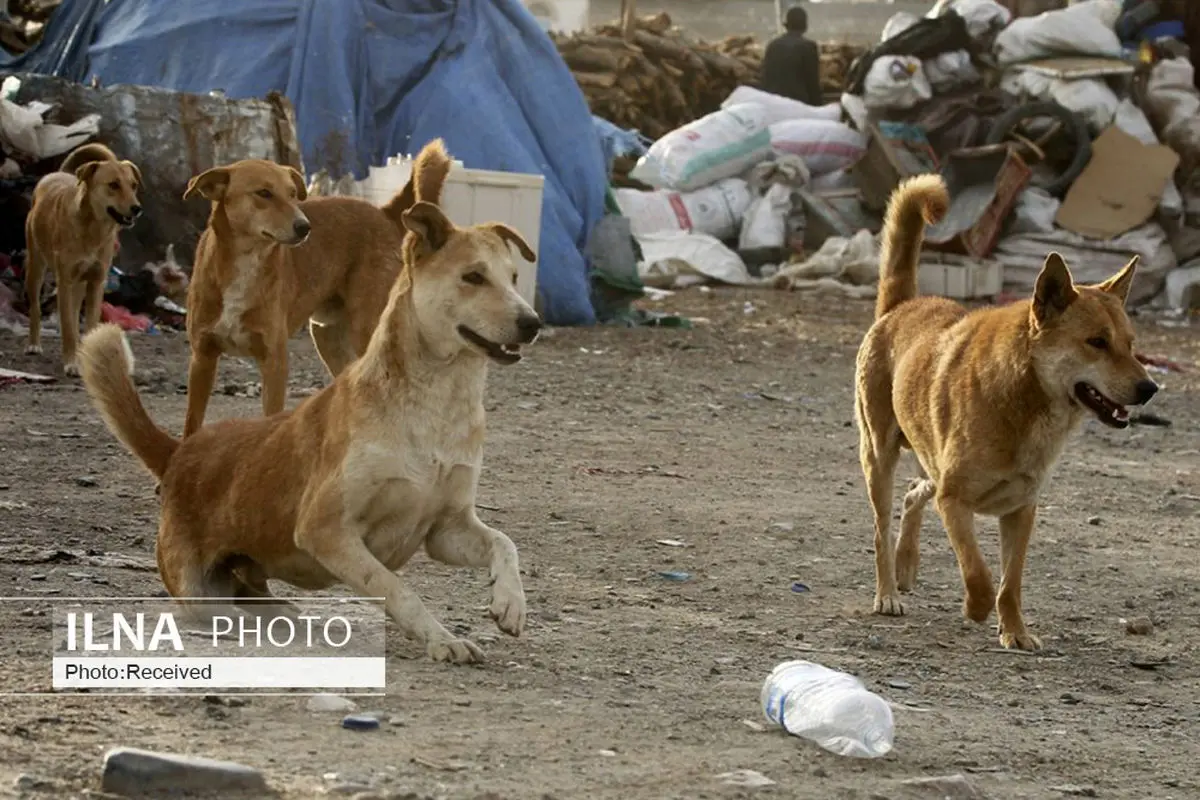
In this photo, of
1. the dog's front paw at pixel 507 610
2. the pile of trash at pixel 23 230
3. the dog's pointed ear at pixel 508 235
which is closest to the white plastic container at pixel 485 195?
the pile of trash at pixel 23 230

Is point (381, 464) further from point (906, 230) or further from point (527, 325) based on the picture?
point (906, 230)

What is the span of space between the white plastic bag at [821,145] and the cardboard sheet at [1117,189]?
221cm

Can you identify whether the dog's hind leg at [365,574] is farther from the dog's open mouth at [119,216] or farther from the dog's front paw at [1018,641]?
the dog's open mouth at [119,216]

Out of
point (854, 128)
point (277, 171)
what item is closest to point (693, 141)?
point (854, 128)

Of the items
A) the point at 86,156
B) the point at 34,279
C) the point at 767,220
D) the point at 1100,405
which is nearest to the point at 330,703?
the point at 1100,405

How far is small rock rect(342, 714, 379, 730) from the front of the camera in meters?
3.80

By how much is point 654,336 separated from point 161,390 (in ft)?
14.6

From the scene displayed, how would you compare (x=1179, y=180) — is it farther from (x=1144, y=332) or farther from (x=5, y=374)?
(x=5, y=374)

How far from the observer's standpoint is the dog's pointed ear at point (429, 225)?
4738 mm

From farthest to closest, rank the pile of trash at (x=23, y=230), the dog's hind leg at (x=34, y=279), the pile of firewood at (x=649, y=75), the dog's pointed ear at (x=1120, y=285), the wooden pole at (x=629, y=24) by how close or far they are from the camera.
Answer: the wooden pole at (x=629, y=24), the pile of firewood at (x=649, y=75), the pile of trash at (x=23, y=230), the dog's hind leg at (x=34, y=279), the dog's pointed ear at (x=1120, y=285)

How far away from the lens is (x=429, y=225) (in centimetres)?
479

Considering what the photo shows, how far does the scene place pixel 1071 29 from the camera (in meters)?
17.3

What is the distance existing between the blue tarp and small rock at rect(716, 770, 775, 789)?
9.49 meters

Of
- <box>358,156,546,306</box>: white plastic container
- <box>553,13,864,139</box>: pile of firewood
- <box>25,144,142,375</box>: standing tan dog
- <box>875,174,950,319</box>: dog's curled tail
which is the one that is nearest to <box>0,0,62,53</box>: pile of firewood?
A: <box>358,156,546,306</box>: white plastic container
